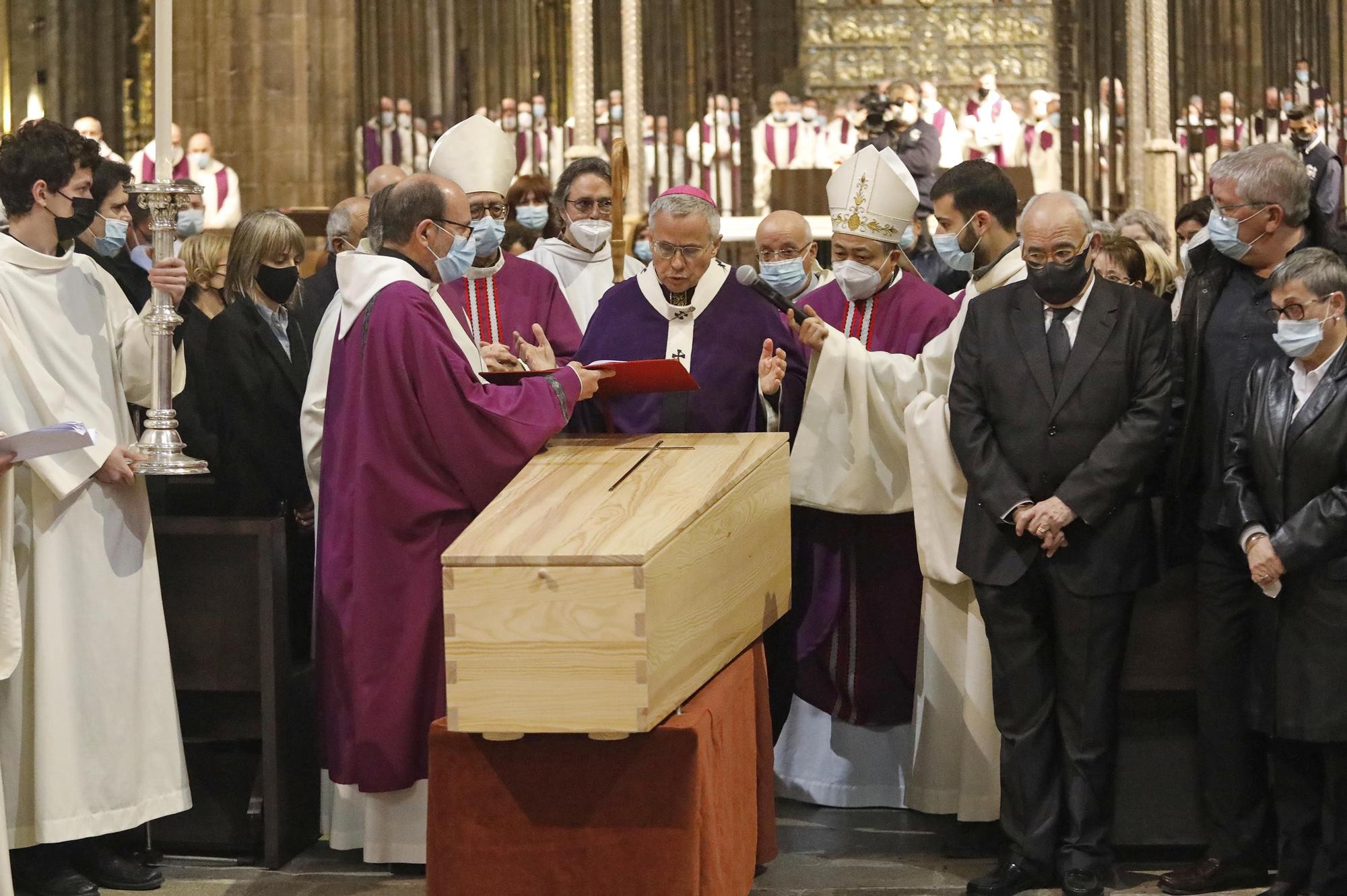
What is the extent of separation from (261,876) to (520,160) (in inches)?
435

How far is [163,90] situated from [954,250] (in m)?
2.30

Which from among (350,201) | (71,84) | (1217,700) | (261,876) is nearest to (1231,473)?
(1217,700)

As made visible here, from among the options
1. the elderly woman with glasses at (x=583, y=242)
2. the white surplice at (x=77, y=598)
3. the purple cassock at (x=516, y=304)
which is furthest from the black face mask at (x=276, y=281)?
the elderly woman with glasses at (x=583, y=242)

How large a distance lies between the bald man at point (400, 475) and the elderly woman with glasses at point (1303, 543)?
5.68ft

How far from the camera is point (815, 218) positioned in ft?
39.7

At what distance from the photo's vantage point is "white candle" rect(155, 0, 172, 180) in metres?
4.07

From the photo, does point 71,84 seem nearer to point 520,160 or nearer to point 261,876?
point 520,160

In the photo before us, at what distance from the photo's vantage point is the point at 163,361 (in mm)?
4375

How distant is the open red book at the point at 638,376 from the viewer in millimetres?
4250

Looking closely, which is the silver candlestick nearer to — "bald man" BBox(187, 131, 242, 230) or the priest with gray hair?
the priest with gray hair

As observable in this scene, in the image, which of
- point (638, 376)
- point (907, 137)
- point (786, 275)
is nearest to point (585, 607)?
point (638, 376)

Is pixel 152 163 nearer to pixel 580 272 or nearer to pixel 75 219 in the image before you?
pixel 580 272

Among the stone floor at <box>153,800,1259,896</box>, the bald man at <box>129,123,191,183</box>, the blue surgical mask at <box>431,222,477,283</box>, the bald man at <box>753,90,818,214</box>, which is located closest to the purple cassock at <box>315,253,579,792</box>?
the blue surgical mask at <box>431,222,477,283</box>

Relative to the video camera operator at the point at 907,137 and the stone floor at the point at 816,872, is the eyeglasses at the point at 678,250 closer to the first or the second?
the stone floor at the point at 816,872
